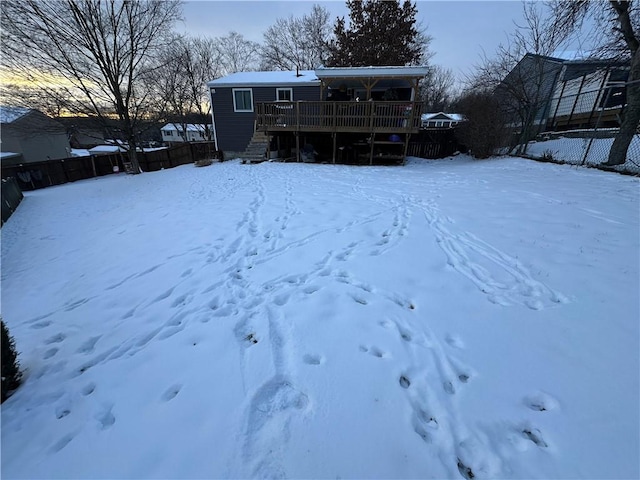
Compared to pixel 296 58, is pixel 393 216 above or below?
below

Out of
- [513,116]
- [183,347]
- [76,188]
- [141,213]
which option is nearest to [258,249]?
[183,347]

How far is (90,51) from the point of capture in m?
13.6

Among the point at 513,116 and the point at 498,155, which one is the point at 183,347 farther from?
the point at 513,116

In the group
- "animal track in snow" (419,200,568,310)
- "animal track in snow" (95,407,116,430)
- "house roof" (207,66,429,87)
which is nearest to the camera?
"animal track in snow" (95,407,116,430)

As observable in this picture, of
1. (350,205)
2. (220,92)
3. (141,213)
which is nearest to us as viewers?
(350,205)

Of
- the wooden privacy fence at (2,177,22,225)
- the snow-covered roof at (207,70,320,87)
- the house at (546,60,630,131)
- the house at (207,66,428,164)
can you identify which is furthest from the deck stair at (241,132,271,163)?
the house at (546,60,630,131)

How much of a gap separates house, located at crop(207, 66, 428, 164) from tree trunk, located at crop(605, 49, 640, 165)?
5951 mm

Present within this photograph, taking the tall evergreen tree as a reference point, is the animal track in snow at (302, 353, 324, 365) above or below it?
below

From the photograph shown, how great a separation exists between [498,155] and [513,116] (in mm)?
3360

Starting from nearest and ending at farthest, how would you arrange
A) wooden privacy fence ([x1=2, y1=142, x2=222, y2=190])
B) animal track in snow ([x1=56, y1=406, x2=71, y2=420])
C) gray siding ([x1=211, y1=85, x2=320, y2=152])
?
animal track in snow ([x1=56, y1=406, x2=71, y2=420])
wooden privacy fence ([x1=2, y1=142, x2=222, y2=190])
gray siding ([x1=211, y1=85, x2=320, y2=152])

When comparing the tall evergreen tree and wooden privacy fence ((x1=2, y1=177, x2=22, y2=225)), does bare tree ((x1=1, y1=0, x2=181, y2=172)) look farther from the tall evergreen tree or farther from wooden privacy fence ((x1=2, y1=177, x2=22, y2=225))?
the tall evergreen tree

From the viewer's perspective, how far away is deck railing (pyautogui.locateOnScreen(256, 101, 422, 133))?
1151 cm

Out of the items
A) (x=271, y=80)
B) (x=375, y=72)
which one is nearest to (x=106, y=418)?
(x=375, y=72)

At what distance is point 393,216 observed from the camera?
5.21m
